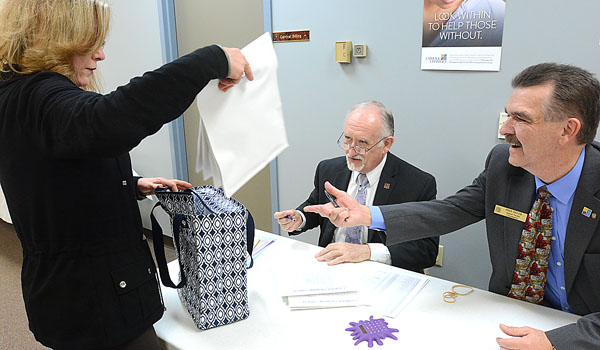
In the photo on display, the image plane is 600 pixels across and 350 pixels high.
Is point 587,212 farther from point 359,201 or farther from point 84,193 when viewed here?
point 84,193

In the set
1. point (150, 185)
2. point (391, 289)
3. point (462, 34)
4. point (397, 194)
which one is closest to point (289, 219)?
point (397, 194)

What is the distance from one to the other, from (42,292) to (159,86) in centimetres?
59

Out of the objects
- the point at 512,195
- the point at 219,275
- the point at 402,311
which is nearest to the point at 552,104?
the point at 512,195

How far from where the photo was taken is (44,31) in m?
0.92

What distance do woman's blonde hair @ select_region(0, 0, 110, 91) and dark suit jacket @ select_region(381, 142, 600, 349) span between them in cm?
108

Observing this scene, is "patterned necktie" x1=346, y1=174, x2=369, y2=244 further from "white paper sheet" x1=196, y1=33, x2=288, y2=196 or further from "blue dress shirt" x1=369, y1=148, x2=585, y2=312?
"white paper sheet" x1=196, y1=33, x2=288, y2=196

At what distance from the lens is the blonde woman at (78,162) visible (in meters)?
0.82

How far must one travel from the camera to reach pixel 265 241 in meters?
1.88

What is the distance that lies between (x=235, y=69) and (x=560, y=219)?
1.09 meters

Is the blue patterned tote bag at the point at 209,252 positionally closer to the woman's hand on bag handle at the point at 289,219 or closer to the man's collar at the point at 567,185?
the woman's hand on bag handle at the point at 289,219

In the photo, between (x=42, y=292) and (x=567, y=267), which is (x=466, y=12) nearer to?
(x=567, y=267)

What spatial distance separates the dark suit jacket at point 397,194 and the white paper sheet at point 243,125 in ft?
2.90

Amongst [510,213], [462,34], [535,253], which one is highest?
[462,34]

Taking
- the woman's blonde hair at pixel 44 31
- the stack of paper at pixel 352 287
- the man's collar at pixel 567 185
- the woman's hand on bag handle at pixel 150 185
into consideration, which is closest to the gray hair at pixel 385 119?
the stack of paper at pixel 352 287
